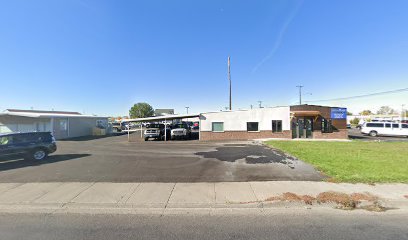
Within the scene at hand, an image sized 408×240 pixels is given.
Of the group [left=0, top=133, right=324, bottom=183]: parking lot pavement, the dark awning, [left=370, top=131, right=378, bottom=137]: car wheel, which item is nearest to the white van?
[left=370, top=131, right=378, bottom=137]: car wheel

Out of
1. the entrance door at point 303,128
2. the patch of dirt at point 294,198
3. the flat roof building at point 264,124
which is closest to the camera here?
the patch of dirt at point 294,198

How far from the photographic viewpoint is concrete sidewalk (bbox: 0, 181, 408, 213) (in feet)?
16.3

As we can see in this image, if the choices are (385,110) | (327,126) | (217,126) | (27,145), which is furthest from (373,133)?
(385,110)

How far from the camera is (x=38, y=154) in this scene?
10953mm

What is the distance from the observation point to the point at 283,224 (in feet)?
13.5

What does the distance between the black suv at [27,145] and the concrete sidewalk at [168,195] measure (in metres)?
4.46

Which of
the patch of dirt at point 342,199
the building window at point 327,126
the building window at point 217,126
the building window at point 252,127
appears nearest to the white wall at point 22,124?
the building window at point 217,126

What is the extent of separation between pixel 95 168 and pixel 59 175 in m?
1.37

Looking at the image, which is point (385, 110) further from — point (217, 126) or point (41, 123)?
point (41, 123)

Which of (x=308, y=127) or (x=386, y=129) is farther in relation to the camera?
(x=386, y=129)

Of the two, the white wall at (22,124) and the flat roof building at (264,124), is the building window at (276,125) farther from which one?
the white wall at (22,124)

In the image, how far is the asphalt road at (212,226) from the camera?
3715mm

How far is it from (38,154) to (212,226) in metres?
11.7

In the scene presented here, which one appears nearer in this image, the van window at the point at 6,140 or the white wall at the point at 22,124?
the van window at the point at 6,140
